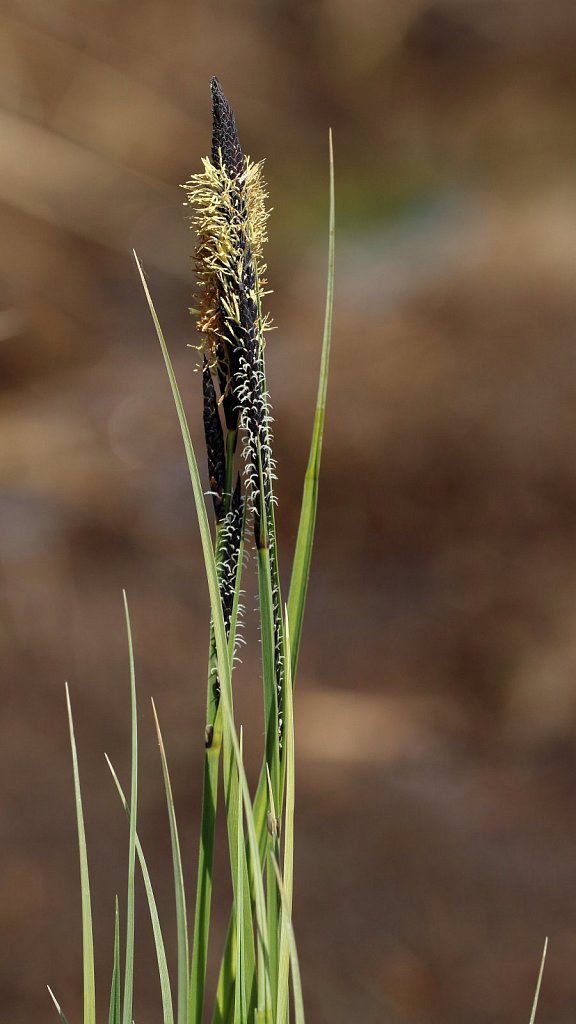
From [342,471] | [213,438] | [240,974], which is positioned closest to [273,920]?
[240,974]

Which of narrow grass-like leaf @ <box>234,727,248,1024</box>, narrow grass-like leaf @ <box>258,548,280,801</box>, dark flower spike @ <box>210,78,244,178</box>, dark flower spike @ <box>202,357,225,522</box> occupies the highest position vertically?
dark flower spike @ <box>210,78,244,178</box>

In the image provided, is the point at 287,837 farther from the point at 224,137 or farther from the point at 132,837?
the point at 224,137

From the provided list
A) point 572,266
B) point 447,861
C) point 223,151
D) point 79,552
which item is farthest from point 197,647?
point 223,151

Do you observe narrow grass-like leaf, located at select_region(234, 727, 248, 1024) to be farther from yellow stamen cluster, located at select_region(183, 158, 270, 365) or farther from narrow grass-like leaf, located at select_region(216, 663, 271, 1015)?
yellow stamen cluster, located at select_region(183, 158, 270, 365)

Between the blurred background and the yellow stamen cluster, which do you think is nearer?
the yellow stamen cluster

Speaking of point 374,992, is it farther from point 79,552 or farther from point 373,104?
point 373,104

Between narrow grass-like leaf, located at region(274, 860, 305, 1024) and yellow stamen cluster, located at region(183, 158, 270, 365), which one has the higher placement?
yellow stamen cluster, located at region(183, 158, 270, 365)

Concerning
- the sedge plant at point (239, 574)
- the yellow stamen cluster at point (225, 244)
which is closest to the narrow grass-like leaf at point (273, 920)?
the sedge plant at point (239, 574)

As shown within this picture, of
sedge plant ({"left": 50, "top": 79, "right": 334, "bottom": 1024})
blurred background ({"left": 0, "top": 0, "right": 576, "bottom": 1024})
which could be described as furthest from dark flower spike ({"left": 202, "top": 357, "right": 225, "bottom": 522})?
blurred background ({"left": 0, "top": 0, "right": 576, "bottom": 1024})
